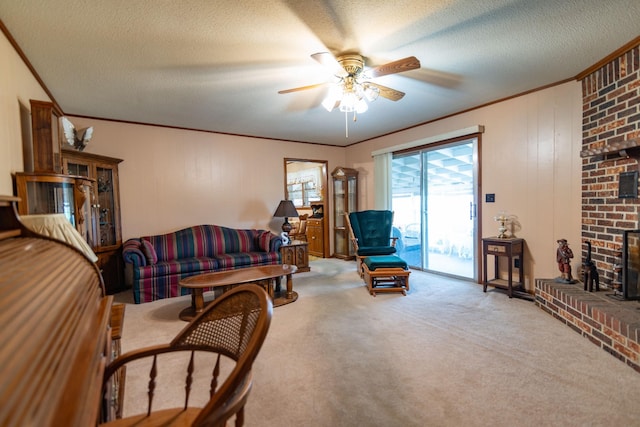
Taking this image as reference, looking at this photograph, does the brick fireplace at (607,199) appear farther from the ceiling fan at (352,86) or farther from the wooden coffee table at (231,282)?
the wooden coffee table at (231,282)

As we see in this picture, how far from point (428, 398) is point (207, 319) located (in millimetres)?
1411

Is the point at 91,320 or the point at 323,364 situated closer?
the point at 91,320

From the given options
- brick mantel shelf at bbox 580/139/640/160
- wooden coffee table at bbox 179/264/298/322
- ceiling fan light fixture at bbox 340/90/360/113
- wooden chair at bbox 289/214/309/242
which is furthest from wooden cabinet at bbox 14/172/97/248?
brick mantel shelf at bbox 580/139/640/160

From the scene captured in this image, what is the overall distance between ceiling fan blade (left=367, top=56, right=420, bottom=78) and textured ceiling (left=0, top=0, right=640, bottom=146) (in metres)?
0.22

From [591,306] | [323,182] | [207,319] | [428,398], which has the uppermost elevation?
[323,182]

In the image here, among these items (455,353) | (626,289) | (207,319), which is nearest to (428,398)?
(455,353)

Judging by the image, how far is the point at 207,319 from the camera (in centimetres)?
111

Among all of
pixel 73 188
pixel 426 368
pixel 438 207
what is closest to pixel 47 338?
pixel 426 368

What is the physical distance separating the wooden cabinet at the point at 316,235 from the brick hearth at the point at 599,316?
402 centimetres

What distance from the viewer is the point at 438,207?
4.67 m

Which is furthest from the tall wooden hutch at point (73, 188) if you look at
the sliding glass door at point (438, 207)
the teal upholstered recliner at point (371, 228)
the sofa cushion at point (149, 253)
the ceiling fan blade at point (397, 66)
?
the sliding glass door at point (438, 207)

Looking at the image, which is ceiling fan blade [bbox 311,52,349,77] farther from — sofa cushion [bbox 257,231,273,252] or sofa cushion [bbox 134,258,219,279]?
sofa cushion [bbox 134,258,219,279]

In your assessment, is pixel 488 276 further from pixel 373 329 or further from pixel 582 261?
pixel 373 329

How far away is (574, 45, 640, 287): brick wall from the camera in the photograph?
2557mm
